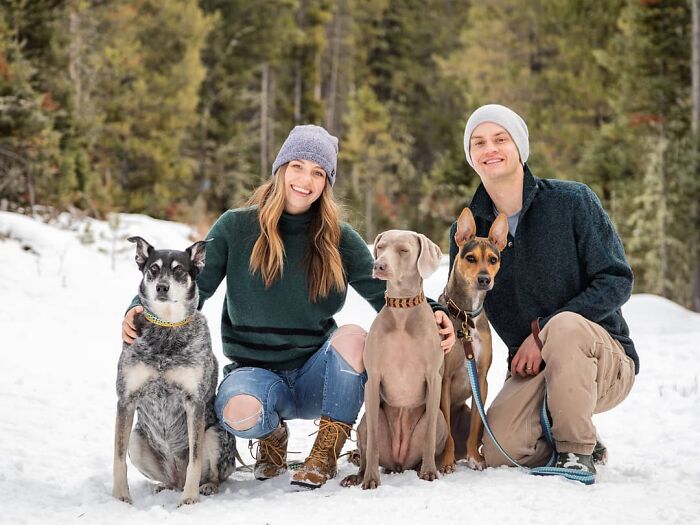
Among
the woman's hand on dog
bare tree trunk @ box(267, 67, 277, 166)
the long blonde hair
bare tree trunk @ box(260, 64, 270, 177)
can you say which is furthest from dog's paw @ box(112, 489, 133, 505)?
bare tree trunk @ box(267, 67, 277, 166)

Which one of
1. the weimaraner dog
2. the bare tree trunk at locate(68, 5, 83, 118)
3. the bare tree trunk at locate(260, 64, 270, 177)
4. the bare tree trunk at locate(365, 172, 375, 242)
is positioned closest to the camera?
the weimaraner dog

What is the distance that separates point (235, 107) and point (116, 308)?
15669 mm

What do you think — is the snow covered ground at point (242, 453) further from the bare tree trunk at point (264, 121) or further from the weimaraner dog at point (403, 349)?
the bare tree trunk at point (264, 121)

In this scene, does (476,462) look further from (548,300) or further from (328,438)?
(548,300)

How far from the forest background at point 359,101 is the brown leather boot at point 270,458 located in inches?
57.8

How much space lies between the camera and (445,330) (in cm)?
317

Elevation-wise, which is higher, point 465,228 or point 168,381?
point 465,228

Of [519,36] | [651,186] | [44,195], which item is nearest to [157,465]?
[44,195]

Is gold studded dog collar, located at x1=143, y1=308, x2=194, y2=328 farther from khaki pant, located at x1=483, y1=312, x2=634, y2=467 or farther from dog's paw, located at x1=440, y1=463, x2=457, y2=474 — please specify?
khaki pant, located at x1=483, y1=312, x2=634, y2=467

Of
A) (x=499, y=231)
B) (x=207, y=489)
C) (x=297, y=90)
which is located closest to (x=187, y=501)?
(x=207, y=489)

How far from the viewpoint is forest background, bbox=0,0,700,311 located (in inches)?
476

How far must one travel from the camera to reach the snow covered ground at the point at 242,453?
2.68m

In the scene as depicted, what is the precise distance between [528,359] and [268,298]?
136 cm

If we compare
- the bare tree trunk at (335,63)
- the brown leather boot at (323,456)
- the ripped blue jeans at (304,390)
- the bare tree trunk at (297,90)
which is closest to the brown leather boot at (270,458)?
the ripped blue jeans at (304,390)
